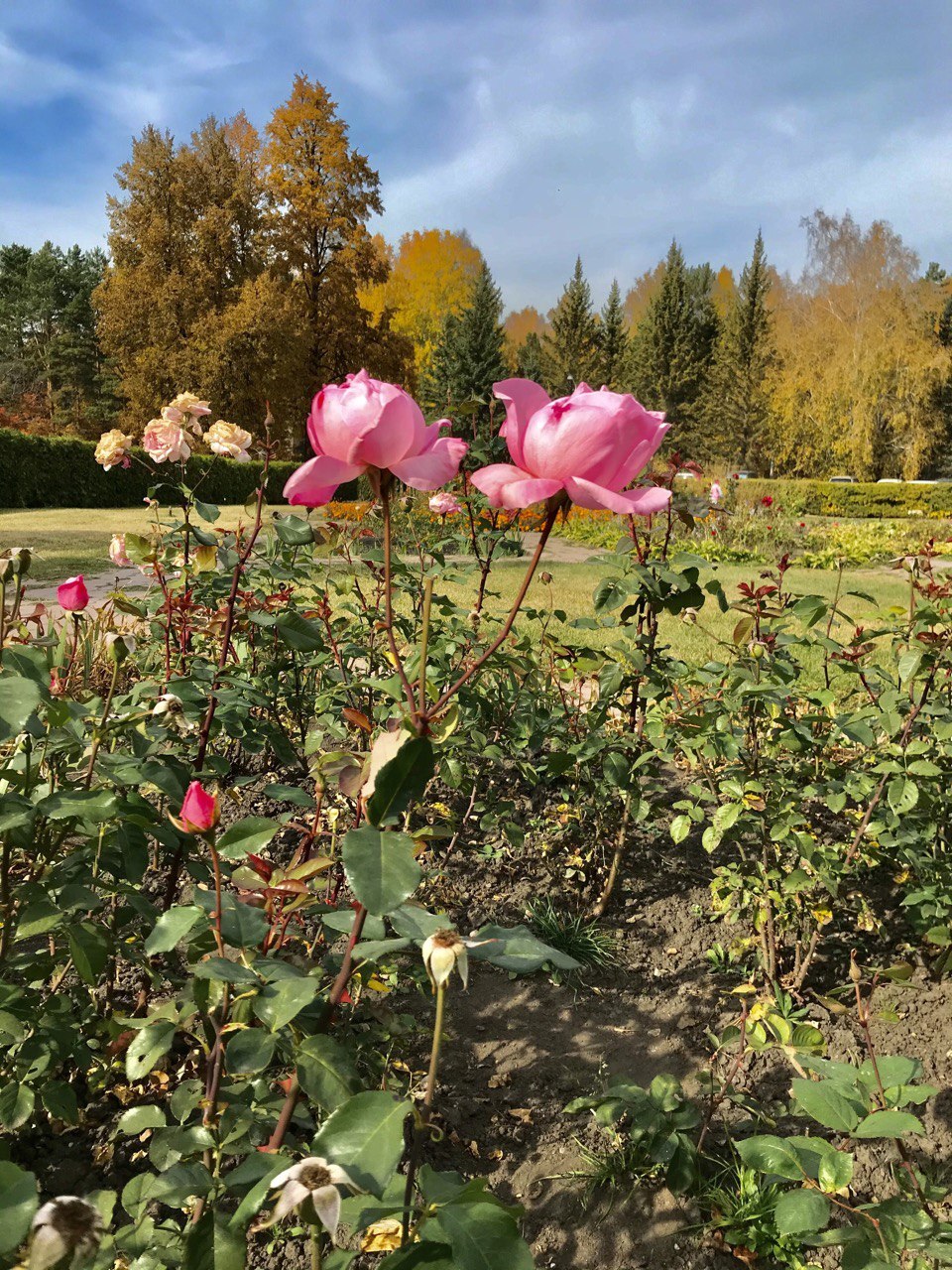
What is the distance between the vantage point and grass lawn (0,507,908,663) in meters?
4.98

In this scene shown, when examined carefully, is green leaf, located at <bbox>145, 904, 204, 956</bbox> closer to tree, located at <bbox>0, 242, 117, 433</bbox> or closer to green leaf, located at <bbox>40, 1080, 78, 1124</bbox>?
green leaf, located at <bbox>40, 1080, 78, 1124</bbox>

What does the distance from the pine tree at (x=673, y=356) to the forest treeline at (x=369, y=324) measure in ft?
0.32

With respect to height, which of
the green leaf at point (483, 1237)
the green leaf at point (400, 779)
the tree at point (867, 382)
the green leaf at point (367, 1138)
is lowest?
the green leaf at point (483, 1237)

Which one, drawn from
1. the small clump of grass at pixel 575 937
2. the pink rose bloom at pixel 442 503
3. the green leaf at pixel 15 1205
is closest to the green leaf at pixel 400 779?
the green leaf at pixel 15 1205

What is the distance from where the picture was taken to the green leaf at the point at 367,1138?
570 millimetres

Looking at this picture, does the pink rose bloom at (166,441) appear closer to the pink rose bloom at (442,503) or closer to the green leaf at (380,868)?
the pink rose bloom at (442,503)

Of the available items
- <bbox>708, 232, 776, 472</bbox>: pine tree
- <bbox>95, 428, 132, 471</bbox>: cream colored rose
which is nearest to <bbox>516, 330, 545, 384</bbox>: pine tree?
<bbox>708, 232, 776, 472</bbox>: pine tree

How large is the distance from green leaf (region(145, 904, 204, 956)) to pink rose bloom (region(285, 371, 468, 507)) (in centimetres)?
44

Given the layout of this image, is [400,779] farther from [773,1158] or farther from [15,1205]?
[773,1158]

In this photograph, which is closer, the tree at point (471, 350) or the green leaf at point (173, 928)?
the green leaf at point (173, 928)

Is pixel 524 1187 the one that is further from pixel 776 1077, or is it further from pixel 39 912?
pixel 39 912

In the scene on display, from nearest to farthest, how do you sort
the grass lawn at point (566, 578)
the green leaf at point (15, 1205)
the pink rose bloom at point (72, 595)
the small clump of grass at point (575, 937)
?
the green leaf at point (15, 1205), the pink rose bloom at point (72, 595), the small clump of grass at point (575, 937), the grass lawn at point (566, 578)

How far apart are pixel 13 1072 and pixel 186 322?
23.3m

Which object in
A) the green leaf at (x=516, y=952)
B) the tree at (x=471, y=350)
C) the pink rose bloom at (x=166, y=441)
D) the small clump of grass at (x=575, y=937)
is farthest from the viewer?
the tree at (x=471, y=350)
